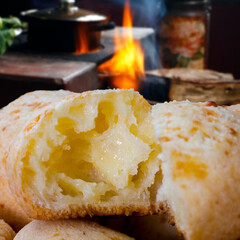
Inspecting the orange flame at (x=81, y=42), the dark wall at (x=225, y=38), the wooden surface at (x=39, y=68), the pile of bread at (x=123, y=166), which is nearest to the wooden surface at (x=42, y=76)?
the wooden surface at (x=39, y=68)

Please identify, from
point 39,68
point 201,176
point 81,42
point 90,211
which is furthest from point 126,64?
point 201,176

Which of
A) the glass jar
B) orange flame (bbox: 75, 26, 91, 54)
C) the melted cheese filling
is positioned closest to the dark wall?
the glass jar

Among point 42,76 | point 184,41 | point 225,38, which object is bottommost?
point 225,38

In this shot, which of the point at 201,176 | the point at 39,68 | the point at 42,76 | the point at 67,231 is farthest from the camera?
the point at 39,68

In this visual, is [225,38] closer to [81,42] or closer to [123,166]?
[81,42]

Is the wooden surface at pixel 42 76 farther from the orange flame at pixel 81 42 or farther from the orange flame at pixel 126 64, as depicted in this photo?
the orange flame at pixel 81 42

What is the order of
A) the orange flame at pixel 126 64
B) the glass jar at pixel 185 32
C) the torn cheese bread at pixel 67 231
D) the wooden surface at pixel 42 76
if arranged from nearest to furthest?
the torn cheese bread at pixel 67 231
the wooden surface at pixel 42 76
the orange flame at pixel 126 64
the glass jar at pixel 185 32

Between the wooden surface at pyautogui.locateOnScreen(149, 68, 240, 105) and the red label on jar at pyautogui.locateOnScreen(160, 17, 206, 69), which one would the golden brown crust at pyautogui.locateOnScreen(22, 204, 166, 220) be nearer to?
the wooden surface at pyautogui.locateOnScreen(149, 68, 240, 105)

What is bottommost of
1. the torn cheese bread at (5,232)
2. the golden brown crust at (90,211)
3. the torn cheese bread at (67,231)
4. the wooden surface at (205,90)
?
the torn cheese bread at (5,232)
